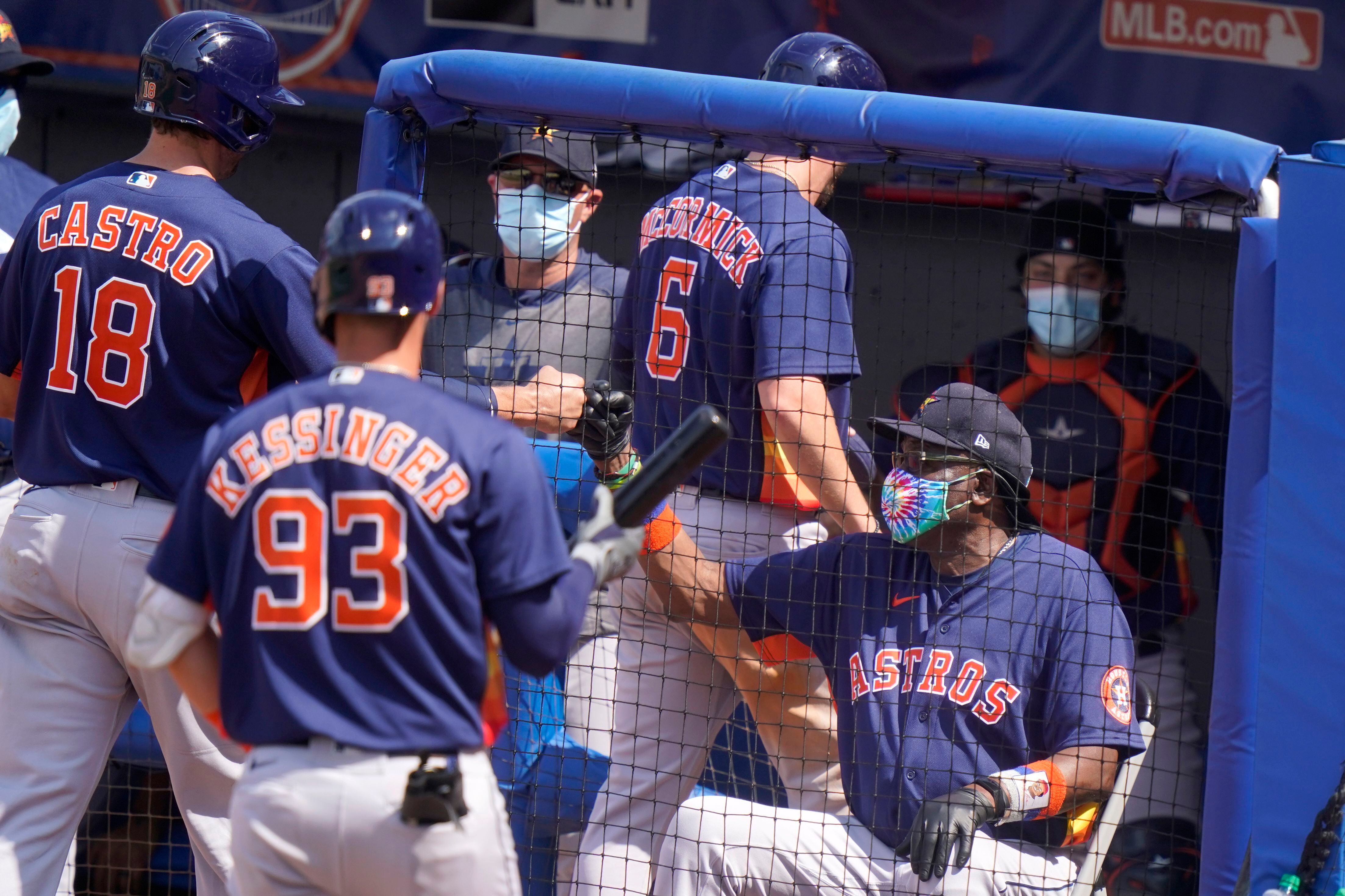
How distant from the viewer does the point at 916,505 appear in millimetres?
2961

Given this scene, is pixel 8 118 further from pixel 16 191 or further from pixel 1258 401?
pixel 1258 401

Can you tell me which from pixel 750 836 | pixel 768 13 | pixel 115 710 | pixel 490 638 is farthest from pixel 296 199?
pixel 490 638

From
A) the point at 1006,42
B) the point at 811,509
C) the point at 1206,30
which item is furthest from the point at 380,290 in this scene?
the point at 1206,30

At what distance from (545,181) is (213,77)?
4.04ft

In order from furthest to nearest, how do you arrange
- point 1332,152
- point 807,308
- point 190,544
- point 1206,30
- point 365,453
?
point 1206,30
point 807,308
point 1332,152
point 190,544
point 365,453

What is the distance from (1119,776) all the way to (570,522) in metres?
1.29

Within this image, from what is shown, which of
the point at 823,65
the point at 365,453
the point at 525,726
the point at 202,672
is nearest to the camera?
the point at 365,453

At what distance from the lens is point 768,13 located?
14.4 feet

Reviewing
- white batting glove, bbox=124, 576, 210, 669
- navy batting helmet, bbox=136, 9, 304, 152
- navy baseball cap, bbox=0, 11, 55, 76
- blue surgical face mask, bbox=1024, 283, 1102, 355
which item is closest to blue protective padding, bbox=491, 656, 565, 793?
white batting glove, bbox=124, 576, 210, 669

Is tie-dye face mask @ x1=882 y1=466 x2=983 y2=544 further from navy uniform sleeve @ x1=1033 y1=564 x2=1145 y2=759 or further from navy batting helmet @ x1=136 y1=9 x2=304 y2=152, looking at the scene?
navy batting helmet @ x1=136 y1=9 x2=304 y2=152

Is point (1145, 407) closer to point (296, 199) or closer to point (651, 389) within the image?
point (651, 389)

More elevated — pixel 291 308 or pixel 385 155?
pixel 385 155

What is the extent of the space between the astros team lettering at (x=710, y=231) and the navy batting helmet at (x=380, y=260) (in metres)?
1.14

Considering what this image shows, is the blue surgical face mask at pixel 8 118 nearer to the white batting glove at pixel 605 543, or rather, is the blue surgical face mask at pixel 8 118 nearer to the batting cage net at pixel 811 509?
the batting cage net at pixel 811 509
